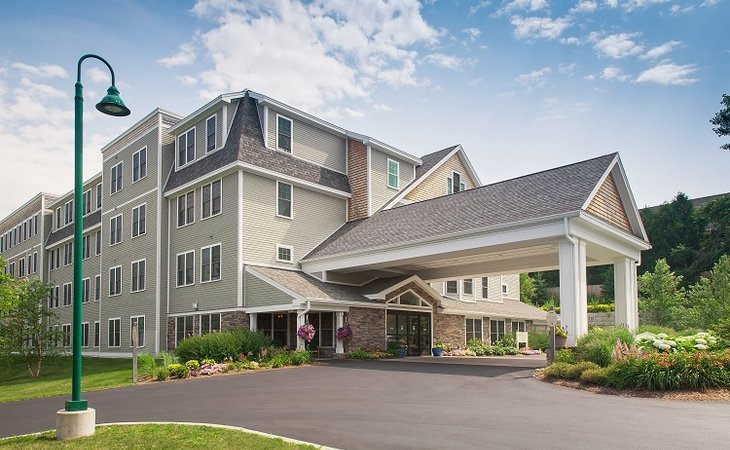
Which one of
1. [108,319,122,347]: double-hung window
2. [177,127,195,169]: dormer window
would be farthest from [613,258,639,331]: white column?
[108,319,122,347]: double-hung window

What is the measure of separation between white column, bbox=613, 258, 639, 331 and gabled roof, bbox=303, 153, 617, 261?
14.0 ft

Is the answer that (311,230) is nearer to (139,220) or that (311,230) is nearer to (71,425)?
(139,220)

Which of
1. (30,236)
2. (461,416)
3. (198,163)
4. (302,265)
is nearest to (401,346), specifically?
(302,265)

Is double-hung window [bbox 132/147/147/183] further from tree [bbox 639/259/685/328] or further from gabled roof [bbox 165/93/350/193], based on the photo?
tree [bbox 639/259/685/328]

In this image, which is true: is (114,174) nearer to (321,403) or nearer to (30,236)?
(30,236)

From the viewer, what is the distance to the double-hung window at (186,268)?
27766 mm

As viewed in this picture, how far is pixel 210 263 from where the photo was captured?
87.1ft

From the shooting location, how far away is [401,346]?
27516 millimetres

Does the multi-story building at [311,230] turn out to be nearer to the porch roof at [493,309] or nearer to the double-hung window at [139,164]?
the double-hung window at [139,164]

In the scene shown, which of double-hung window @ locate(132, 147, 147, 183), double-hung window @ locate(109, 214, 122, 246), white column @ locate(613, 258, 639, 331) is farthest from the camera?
double-hung window @ locate(109, 214, 122, 246)

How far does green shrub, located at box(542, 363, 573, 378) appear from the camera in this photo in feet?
49.1

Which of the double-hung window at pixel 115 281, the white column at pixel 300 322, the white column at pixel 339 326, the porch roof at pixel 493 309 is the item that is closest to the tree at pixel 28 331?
the double-hung window at pixel 115 281

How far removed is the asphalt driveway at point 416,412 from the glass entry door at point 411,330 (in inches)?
397

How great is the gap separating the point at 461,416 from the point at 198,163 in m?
20.9
